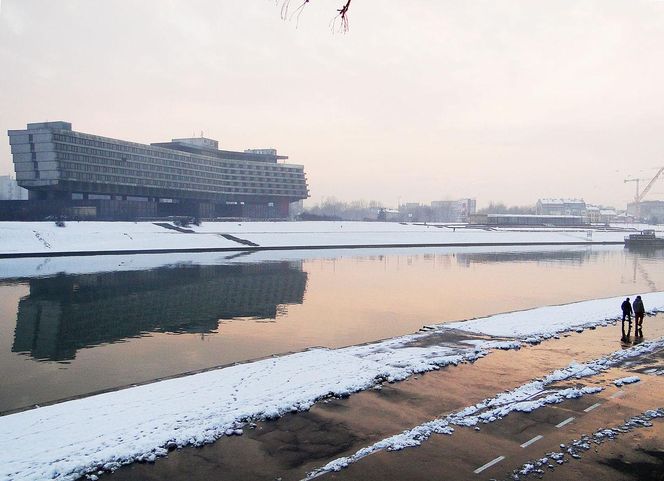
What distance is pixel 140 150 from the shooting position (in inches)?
4505

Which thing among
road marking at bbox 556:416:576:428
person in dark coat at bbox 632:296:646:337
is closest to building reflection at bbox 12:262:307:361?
road marking at bbox 556:416:576:428

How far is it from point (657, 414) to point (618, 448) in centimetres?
247

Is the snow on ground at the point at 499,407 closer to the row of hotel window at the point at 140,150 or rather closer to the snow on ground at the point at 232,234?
the snow on ground at the point at 232,234

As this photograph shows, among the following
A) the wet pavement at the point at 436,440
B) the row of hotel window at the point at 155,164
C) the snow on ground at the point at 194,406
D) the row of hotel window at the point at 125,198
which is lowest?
the wet pavement at the point at 436,440

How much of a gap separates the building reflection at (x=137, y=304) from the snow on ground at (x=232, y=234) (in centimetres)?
2185

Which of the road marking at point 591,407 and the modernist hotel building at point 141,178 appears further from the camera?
the modernist hotel building at point 141,178

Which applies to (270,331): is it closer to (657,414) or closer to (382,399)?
(382,399)

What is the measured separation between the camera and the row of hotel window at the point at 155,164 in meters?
100

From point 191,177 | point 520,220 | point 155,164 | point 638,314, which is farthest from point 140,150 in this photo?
point 638,314

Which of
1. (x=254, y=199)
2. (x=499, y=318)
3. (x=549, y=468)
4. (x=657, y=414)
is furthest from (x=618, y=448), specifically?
(x=254, y=199)

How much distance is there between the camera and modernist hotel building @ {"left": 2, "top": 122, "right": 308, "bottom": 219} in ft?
315

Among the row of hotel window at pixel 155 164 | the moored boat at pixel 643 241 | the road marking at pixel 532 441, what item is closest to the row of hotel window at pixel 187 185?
the row of hotel window at pixel 155 164

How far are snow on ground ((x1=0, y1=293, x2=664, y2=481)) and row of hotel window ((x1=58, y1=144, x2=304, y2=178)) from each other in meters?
95.0

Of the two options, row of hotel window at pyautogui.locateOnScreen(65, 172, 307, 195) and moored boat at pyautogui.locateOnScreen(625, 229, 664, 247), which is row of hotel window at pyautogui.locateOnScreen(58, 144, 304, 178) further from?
moored boat at pyautogui.locateOnScreen(625, 229, 664, 247)
